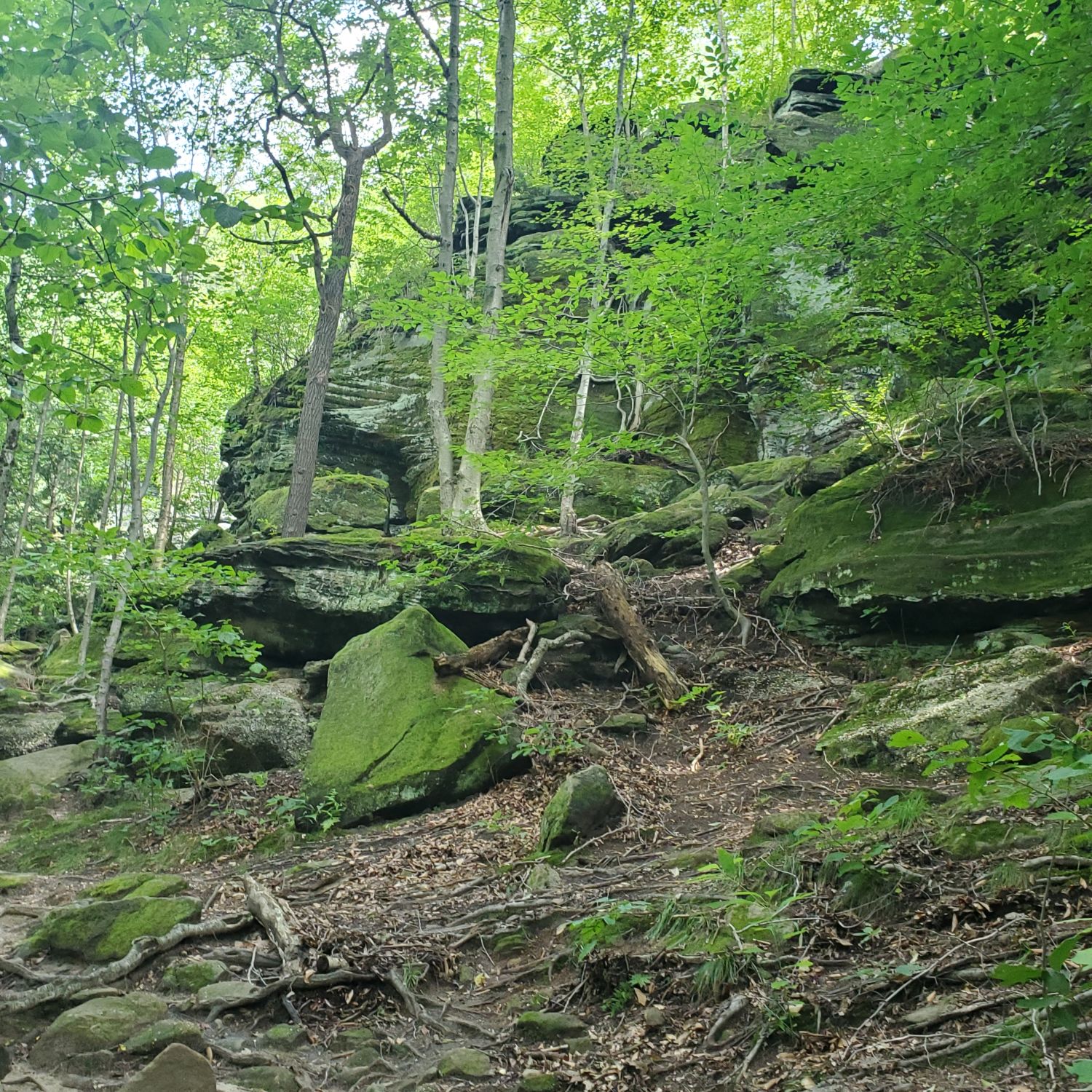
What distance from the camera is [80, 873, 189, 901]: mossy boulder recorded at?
5863mm

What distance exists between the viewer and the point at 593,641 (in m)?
10.2

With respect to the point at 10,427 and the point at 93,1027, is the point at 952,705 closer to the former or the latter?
the point at 93,1027

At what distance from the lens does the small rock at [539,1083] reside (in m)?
3.38

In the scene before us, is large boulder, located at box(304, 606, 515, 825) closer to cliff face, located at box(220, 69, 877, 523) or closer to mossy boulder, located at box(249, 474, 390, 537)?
mossy boulder, located at box(249, 474, 390, 537)

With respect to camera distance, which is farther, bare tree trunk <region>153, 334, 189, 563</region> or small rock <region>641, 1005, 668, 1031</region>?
bare tree trunk <region>153, 334, 189, 563</region>

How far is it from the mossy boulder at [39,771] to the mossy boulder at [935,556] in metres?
9.35

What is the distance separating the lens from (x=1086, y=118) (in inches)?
212

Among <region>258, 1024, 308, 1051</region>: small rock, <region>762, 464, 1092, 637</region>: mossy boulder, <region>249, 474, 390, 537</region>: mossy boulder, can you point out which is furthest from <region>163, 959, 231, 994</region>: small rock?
<region>249, 474, 390, 537</region>: mossy boulder

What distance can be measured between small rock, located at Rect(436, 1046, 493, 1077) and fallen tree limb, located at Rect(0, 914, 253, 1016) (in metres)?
2.23

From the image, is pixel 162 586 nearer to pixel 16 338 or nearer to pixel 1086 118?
pixel 16 338

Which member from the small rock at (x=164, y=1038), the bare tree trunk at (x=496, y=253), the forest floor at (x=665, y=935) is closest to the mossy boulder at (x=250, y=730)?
the forest floor at (x=665, y=935)

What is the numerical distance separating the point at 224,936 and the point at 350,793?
8.12 ft

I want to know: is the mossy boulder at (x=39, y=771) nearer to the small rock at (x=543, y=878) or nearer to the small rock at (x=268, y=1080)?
the small rock at (x=543, y=878)

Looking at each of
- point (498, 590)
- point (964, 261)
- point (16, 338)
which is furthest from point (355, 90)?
point (964, 261)
